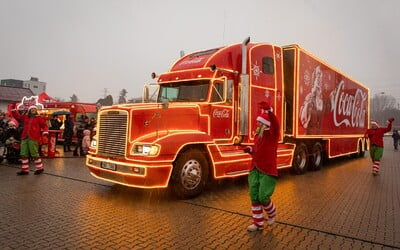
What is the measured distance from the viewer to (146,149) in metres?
6.17

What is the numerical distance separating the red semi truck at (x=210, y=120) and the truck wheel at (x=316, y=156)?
0.19ft

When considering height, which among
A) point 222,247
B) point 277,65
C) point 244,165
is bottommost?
point 222,247

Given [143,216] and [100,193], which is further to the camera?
[100,193]

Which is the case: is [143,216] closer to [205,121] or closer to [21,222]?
[21,222]

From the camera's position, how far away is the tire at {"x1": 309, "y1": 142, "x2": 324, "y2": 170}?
11492mm

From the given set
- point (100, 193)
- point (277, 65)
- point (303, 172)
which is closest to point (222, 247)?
point (100, 193)

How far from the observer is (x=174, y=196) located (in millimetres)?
6812

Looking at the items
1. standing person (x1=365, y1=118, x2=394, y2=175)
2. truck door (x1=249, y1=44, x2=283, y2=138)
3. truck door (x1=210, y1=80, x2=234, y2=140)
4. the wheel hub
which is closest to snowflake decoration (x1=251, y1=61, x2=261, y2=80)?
truck door (x1=249, y1=44, x2=283, y2=138)

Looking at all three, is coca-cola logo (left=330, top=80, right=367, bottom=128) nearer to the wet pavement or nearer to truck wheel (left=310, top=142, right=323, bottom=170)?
truck wheel (left=310, top=142, right=323, bottom=170)

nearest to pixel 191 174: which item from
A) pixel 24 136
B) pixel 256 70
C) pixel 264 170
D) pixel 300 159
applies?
pixel 264 170

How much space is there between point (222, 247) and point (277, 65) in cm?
650

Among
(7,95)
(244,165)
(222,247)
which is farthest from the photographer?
(7,95)

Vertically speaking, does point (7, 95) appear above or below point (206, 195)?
above

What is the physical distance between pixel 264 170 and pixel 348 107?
11.4 meters
